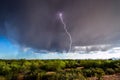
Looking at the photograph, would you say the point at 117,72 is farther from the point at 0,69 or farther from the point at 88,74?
the point at 0,69

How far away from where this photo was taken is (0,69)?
3394 cm

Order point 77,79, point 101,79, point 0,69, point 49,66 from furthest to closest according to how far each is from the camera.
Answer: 1. point 49,66
2. point 0,69
3. point 101,79
4. point 77,79

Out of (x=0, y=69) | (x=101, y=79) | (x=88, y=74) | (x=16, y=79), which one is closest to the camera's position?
(x=101, y=79)

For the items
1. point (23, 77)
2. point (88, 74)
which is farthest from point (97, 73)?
point (23, 77)

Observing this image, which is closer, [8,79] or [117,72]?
[8,79]

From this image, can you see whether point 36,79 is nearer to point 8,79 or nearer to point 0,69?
point 8,79

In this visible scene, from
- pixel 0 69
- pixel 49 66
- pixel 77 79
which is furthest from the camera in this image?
pixel 49 66

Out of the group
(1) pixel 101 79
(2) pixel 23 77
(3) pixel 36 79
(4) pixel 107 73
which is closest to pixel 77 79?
(1) pixel 101 79

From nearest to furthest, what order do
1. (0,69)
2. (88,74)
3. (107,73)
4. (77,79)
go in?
(77,79), (88,74), (107,73), (0,69)

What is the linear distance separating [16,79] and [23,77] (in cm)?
86

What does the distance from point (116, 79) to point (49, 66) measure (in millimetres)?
15829

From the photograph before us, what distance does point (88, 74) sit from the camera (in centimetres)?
2898

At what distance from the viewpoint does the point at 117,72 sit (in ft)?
106

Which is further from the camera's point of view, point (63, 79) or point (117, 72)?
point (117, 72)
